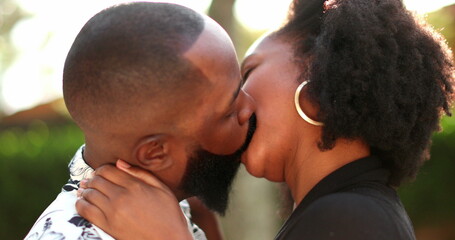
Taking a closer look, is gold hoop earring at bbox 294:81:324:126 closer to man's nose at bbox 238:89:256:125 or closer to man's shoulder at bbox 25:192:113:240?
man's nose at bbox 238:89:256:125

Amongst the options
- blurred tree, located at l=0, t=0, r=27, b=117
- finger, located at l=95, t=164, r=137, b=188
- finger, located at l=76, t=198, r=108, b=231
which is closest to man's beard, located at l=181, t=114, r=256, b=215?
finger, located at l=95, t=164, r=137, b=188

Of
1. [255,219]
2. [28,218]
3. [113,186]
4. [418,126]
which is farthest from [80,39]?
[28,218]

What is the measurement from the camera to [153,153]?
252 cm

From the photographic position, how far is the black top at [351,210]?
2.29 metres

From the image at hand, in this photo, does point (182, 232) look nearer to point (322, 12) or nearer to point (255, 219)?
point (322, 12)

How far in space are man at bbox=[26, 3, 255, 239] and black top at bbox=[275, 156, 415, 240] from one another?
1.37 ft

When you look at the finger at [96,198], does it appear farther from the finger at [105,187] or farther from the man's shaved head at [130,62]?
the man's shaved head at [130,62]

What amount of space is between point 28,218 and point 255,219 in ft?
13.0

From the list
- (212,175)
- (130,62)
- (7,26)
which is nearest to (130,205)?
(212,175)

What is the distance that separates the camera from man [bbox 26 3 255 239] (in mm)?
2352

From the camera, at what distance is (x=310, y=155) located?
2711 millimetres

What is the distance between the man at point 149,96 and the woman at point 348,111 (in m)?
0.14

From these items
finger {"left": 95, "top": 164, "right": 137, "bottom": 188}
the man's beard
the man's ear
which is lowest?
the man's beard

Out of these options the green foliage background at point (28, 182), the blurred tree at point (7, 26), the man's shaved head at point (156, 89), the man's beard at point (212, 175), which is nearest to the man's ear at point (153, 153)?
the man's shaved head at point (156, 89)
